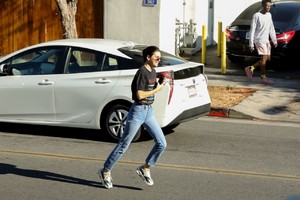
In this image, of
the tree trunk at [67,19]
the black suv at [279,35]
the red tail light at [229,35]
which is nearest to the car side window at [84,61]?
the tree trunk at [67,19]

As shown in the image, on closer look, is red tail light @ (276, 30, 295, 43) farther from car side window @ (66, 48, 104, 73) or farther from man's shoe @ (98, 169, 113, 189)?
man's shoe @ (98, 169, 113, 189)

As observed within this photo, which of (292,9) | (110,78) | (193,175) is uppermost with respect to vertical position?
(292,9)

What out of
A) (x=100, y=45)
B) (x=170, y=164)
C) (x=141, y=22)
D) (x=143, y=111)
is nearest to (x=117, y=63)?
(x=100, y=45)

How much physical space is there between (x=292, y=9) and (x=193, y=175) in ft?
34.7

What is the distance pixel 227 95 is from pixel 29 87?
5.08m

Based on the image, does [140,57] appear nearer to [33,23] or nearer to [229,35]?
[229,35]

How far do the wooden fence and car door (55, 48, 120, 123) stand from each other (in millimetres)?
8501

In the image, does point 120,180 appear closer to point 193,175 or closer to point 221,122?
point 193,175

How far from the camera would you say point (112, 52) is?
10.0 m

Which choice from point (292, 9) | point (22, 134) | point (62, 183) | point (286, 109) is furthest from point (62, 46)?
point (292, 9)

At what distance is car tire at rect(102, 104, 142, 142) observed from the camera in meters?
9.75

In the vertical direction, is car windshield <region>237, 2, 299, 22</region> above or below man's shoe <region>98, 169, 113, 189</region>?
above

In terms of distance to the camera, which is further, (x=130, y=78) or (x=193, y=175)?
(x=130, y=78)

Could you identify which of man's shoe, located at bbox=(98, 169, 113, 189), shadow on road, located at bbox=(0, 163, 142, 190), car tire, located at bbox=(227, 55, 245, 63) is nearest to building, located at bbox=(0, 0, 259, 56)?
car tire, located at bbox=(227, 55, 245, 63)
